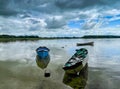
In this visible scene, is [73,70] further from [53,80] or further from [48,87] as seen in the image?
[48,87]

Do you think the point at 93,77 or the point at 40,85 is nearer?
the point at 40,85

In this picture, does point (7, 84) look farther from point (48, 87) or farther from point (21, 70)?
point (21, 70)

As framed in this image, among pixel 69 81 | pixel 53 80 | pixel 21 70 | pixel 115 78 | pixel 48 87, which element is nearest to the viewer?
pixel 48 87

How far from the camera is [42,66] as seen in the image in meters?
24.0

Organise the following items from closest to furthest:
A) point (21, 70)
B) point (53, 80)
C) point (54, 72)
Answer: point (53, 80) < point (54, 72) < point (21, 70)

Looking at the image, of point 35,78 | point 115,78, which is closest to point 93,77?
point 115,78

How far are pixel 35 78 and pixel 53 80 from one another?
1.92 m

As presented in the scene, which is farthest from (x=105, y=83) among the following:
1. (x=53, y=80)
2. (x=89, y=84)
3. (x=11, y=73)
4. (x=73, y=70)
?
(x=11, y=73)

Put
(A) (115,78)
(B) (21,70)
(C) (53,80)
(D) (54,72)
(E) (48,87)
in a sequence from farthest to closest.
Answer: (B) (21,70), (D) (54,72), (A) (115,78), (C) (53,80), (E) (48,87)

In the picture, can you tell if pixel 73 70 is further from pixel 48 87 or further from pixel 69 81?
pixel 48 87

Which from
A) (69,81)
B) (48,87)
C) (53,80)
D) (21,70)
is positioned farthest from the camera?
(21,70)

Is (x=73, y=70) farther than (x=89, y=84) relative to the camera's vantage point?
Yes

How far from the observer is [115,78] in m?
19.5

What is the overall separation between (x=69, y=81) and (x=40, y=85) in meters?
2.38
